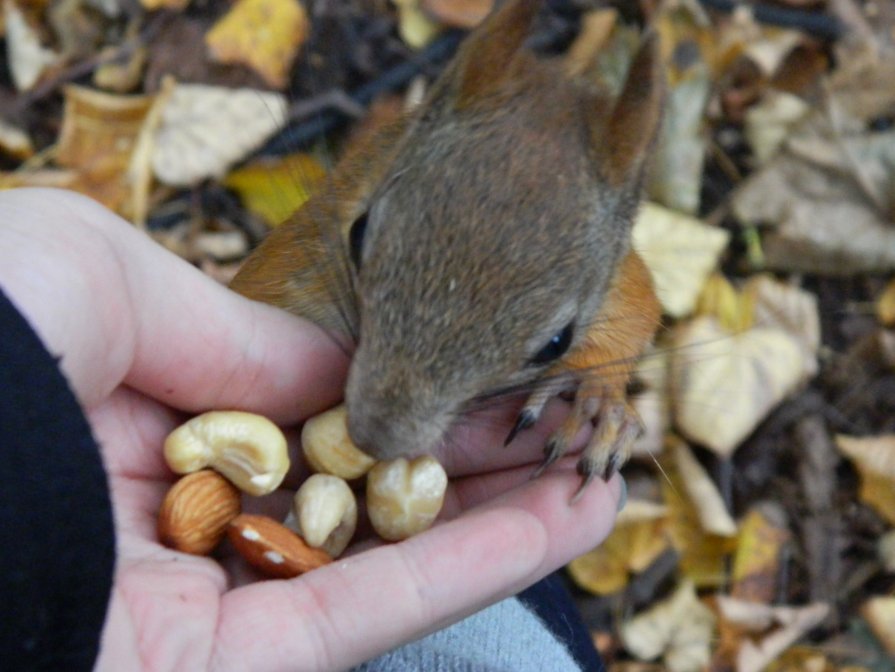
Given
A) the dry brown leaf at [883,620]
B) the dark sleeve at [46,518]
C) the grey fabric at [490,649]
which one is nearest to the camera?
the dark sleeve at [46,518]

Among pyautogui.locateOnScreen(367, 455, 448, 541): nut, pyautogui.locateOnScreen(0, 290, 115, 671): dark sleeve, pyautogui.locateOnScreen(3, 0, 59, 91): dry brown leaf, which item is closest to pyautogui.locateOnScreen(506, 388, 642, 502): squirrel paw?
pyautogui.locateOnScreen(367, 455, 448, 541): nut

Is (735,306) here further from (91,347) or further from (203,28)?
(91,347)

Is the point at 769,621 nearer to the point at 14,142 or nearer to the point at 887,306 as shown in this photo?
the point at 887,306

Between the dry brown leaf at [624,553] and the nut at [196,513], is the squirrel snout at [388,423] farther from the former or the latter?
the dry brown leaf at [624,553]

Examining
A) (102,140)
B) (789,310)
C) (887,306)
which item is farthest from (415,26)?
(887,306)

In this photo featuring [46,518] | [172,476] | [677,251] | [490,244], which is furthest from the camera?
[677,251]

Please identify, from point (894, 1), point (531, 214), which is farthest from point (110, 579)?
point (894, 1)

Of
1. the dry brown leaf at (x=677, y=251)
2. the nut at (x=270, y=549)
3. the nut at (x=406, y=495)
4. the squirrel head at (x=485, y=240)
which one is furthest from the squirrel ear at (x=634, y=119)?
the dry brown leaf at (x=677, y=251)
